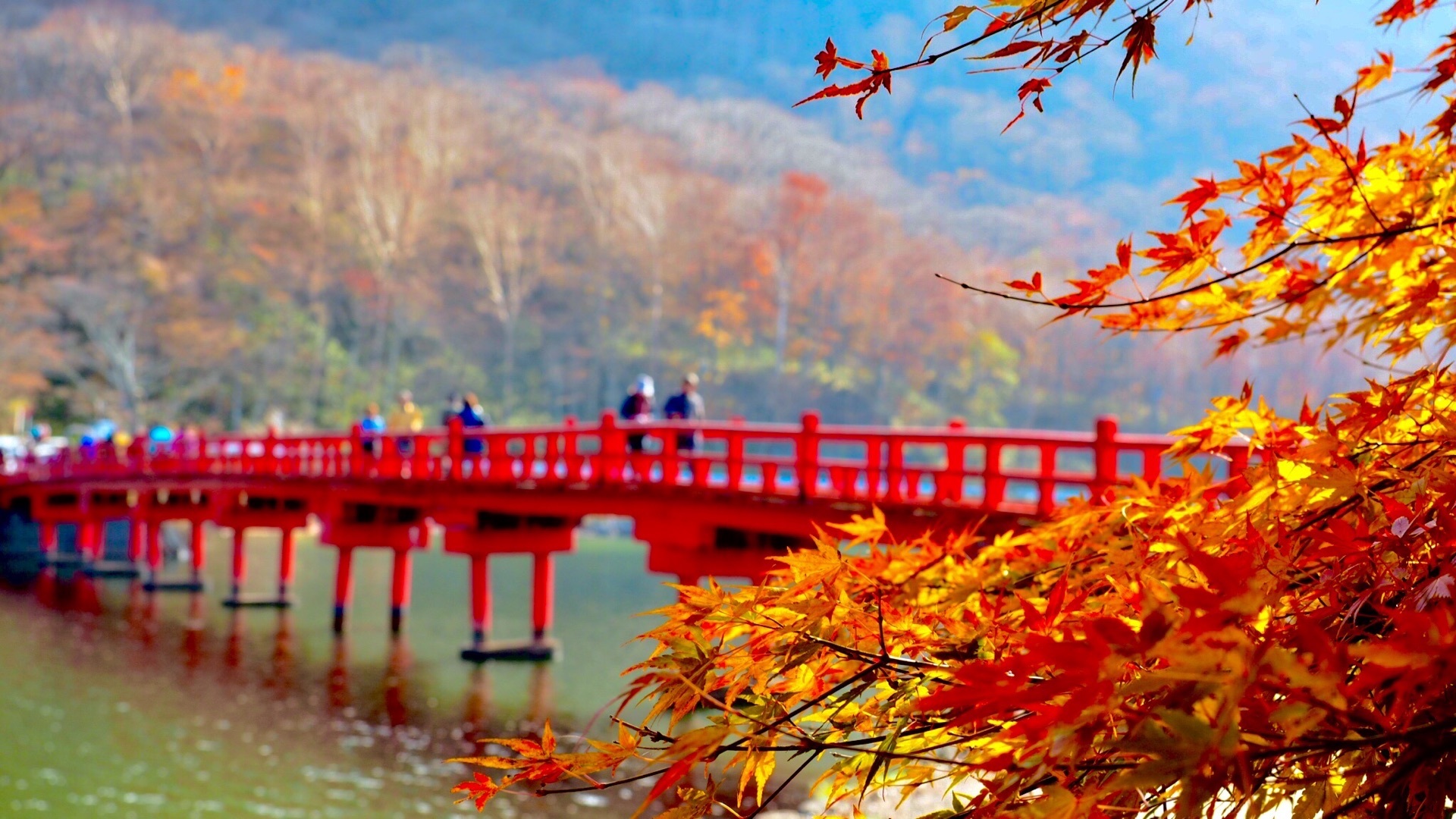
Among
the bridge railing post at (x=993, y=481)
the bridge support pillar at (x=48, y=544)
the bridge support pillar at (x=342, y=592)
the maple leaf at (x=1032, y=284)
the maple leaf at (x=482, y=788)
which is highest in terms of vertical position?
the maple leaf at (x=1032, y=284)

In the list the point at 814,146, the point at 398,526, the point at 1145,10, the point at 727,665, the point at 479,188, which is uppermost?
the point at 814,146

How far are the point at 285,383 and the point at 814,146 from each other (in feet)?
97.2

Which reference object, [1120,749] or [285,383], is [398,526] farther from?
[285,383]

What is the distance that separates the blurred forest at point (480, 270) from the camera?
151 ft

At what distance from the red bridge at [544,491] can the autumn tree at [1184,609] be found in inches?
12.4

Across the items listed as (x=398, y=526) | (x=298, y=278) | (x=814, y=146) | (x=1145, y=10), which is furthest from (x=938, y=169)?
(x=1145, y=10)

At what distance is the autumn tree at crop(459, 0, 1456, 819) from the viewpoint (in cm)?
141

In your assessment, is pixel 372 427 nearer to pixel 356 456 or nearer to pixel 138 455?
pixel 356 456

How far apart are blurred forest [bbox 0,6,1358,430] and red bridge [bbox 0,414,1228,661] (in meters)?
16.6

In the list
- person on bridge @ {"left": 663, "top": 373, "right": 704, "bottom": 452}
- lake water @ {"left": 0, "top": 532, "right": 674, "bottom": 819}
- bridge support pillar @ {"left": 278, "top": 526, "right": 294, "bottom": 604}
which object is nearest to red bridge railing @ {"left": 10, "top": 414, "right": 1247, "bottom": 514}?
person on bridge @ {"left": 663, "top": 373, "right": 704, "bottom": 452}

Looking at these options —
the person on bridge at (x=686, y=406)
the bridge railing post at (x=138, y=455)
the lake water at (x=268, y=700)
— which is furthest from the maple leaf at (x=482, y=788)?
the bridge railing post at (x=138, y=455)

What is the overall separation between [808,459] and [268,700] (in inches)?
346

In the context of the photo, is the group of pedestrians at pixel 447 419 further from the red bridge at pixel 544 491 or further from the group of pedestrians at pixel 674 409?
the group of pedestrians at pixel 674 409

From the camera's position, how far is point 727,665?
205cm
